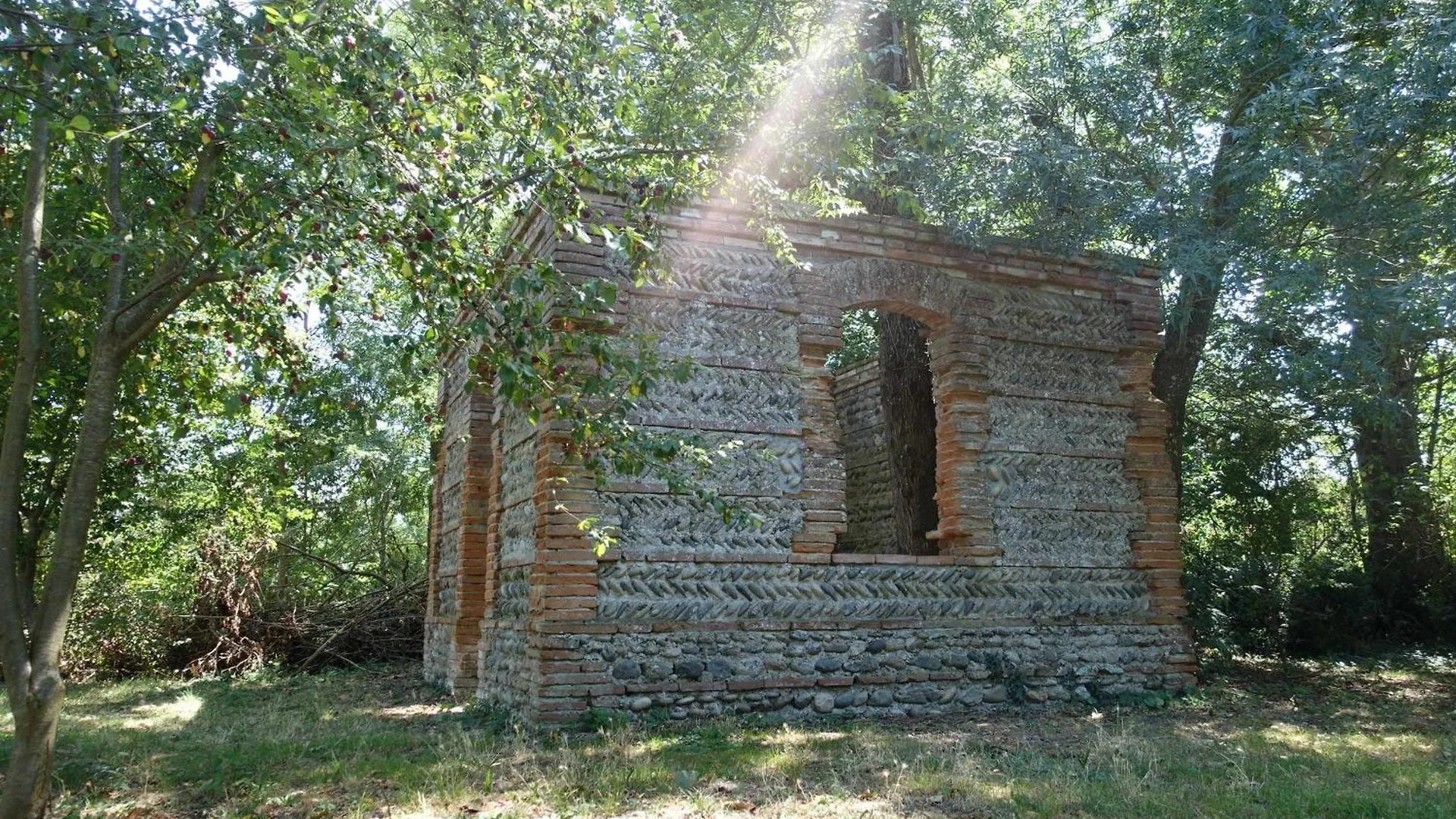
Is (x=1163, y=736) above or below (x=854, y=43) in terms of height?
below

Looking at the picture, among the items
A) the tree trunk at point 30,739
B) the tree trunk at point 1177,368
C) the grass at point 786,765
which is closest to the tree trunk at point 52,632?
the tree trunk at point 30,739

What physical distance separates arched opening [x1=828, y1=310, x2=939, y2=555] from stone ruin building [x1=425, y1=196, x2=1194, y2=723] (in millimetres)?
374

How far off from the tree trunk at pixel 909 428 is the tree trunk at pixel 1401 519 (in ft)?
18.8

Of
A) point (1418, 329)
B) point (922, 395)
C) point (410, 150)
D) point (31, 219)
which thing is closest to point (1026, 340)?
point (922, 395)

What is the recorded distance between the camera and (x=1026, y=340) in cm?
988

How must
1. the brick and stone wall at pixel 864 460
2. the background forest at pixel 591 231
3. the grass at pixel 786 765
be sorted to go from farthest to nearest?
the brick and stone wall at pixel 864 460
the grass at pixel 786 765
the background forest at pixel 591 231

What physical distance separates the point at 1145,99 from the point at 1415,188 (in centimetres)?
256

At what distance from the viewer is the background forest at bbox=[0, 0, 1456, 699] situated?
488 centimetres

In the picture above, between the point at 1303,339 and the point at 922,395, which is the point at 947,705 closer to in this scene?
the point at 922,395

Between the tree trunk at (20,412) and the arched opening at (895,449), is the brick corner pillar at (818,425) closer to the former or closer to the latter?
the arched opening at (895,449)

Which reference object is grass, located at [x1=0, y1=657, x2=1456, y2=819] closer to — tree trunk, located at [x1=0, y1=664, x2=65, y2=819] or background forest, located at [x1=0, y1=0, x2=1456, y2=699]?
tree trunk, located at [x1=0, y1=664, x2=65, y2=819]

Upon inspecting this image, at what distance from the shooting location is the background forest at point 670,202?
4.88 metres

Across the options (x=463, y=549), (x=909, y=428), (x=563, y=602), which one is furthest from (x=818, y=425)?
(x=463, y=549)

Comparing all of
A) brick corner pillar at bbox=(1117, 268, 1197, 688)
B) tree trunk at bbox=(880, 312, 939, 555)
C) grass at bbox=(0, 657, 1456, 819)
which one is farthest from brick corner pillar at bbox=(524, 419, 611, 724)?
brick corner pillar at bbox=(1117, 268, 1197, 688)
